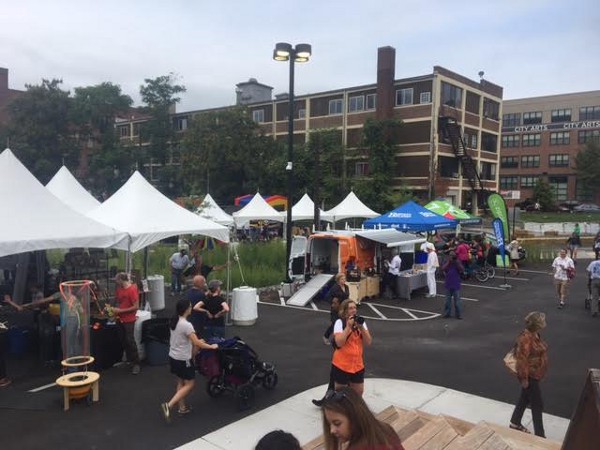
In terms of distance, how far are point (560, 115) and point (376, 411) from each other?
259 feet

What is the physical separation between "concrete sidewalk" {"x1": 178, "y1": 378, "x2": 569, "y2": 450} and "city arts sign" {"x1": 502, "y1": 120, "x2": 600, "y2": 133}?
247 ft

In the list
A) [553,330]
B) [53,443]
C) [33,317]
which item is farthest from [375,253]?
[53,443]

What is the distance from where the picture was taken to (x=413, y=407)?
23.9 feet

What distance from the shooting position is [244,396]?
7.06 m

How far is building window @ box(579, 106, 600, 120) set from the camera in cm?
7150

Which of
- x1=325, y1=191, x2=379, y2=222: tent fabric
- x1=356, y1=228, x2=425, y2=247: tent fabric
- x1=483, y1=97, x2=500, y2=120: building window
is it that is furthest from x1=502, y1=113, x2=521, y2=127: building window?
x1=356, y1=228, x2=425, y2=247: tent fabric

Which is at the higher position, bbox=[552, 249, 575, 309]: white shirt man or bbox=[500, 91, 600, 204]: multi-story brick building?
bbox=[500, 91, 600, 204]: multi-story brick building

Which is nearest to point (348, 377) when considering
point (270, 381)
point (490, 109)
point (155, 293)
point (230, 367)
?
point (230, 367)

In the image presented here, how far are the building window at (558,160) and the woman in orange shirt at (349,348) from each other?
77387 millimetres

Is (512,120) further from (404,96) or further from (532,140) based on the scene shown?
(404,96)

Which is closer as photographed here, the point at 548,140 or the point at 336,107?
the point at 336,107

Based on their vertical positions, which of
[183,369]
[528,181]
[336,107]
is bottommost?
[183,369]

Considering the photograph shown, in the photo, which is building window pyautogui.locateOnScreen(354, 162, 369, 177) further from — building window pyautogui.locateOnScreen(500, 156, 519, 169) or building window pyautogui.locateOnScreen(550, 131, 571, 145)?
building window pyautogui.locateOnScreen(550, 131, 571, 145)

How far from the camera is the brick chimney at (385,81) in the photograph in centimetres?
4175
